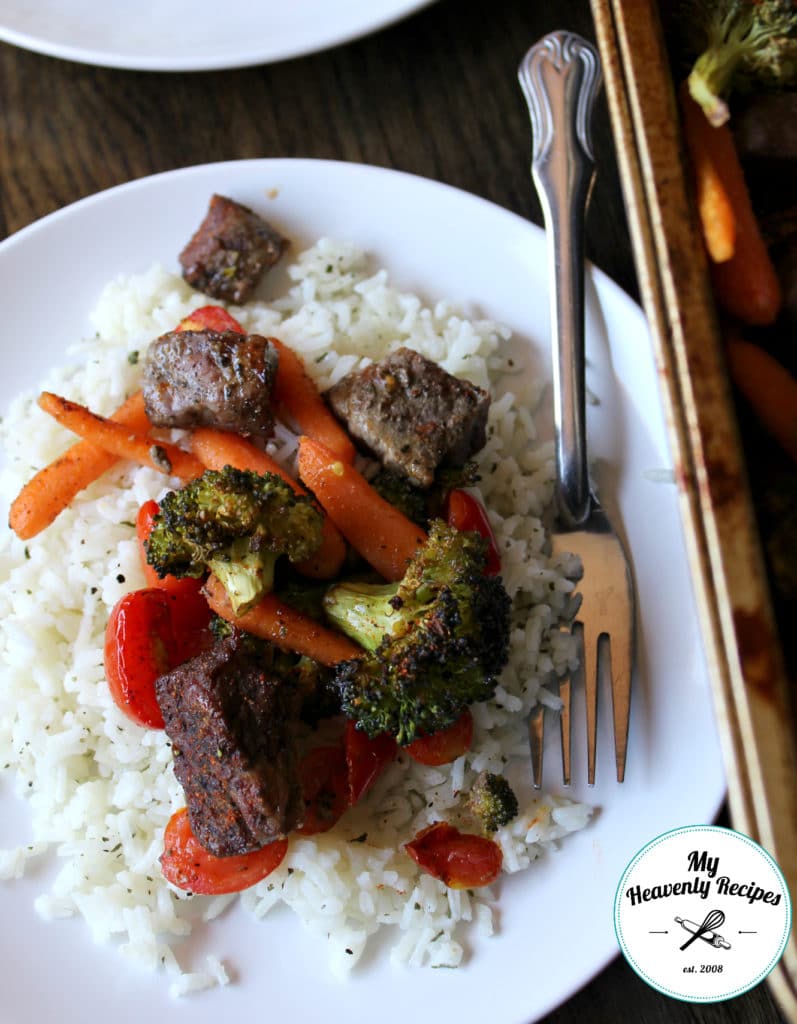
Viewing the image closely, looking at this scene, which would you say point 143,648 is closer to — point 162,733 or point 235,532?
point 162,733

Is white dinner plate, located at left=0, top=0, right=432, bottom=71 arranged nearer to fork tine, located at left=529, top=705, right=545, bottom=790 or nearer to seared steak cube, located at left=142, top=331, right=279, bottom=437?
seared steak cube, located at left=142, top=331, right=279, bottom=437

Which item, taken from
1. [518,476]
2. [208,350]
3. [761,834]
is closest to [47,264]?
[208,350]

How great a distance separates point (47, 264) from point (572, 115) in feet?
6.74

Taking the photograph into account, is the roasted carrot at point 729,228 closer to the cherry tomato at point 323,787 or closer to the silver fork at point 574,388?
the silver fork at point 574,388

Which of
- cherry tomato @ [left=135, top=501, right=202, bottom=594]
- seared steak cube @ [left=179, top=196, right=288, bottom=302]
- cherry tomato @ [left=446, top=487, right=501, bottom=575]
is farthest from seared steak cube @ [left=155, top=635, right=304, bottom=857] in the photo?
seared steak cube @ [left=179, top=196, right=288, bottom=302]

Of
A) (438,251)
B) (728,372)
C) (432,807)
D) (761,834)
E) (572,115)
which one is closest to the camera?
(761,834)

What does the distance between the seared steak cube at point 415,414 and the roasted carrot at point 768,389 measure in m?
0.91

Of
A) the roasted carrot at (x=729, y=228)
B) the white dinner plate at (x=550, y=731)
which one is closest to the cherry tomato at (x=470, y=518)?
the white dinner plate at (x=550, y=731)

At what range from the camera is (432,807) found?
302 cm

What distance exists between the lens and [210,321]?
3.35 metres

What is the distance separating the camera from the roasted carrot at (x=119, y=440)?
3162 mm

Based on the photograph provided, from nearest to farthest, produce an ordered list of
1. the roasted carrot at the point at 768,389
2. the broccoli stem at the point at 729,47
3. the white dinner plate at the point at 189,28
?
the roasted carrot at the point at 768,389 → the broccoli stem at the point at 729,47 → the white dinner plate at the point at 189,28

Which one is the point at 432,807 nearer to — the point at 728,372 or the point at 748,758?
the point at 748,758

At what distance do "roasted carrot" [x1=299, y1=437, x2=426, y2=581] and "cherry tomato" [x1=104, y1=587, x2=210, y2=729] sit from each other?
58 centimetres
